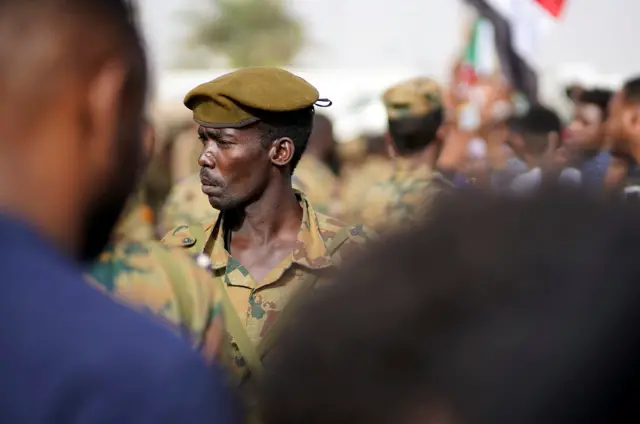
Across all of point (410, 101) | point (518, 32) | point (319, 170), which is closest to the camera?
point (410, 101)

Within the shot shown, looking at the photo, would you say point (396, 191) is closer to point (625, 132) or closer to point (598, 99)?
point (625, 132)

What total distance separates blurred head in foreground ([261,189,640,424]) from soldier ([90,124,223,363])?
2.46 feet

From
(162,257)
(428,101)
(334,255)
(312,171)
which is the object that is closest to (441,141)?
(428,101)

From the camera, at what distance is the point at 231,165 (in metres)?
3.50

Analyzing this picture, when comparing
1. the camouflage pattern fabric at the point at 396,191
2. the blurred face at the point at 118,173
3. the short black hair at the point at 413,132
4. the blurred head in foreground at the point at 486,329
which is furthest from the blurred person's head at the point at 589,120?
the blurred head in foreground at the point at 486,329

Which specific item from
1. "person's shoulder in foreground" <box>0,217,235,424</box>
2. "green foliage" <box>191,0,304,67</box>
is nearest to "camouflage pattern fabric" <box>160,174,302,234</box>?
"person's shoulder in foreground" <box>0,217,235,424</box>

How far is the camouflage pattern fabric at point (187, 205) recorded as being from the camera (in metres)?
4.93

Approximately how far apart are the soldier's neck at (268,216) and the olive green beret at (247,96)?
0.84 ft

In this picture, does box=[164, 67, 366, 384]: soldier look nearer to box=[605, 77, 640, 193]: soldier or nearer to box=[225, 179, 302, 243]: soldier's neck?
box=[225, 179, 302, 243]: soldier's neck

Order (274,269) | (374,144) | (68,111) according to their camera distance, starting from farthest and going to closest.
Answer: (374,144), (274,269), (68,111)

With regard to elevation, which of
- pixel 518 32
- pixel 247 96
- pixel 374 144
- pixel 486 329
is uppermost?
pixel 486 329

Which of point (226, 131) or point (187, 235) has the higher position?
point (226, 131)

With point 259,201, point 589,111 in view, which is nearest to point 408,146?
point 259,201

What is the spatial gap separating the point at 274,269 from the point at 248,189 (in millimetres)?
365
